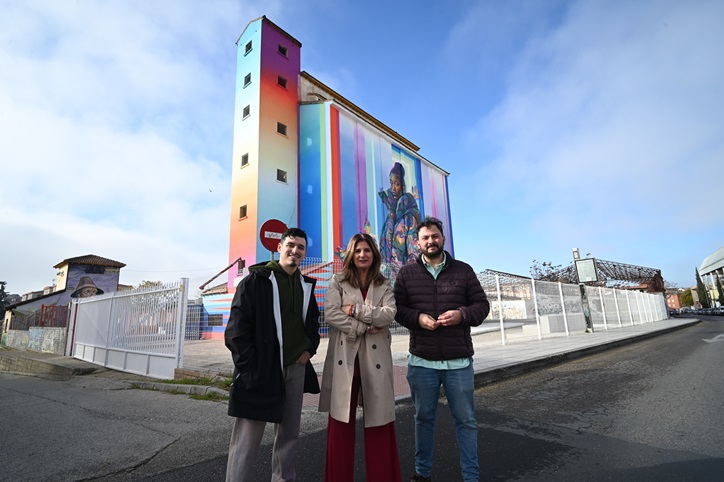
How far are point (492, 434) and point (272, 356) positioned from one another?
2407 millimetres

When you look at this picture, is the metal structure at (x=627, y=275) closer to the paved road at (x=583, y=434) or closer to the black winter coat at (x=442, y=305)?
the paved road at (x=583, y=434)

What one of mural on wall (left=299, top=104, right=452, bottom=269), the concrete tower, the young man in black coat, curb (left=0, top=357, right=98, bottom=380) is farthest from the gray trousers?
mural on wall (left=299, top=104, right=452, bottom=269)

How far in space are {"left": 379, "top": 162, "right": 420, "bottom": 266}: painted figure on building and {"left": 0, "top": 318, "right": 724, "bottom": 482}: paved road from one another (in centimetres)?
1574

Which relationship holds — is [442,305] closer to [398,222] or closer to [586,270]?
[586,270]

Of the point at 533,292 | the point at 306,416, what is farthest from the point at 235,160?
the point at 306,416

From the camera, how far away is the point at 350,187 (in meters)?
19.5

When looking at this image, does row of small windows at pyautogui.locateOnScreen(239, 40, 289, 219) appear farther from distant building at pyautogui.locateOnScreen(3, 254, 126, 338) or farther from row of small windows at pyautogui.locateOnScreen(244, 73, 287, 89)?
distant building at pyautogui.locateOnScreen(3, 254, 126, 338)

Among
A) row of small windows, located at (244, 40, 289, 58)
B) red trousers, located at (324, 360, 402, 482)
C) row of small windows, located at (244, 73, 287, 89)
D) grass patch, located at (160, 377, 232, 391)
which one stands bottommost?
grass patch, located at (160, 377, 232, 391)

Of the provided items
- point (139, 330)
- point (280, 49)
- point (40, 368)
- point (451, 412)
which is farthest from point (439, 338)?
point (280, 49)

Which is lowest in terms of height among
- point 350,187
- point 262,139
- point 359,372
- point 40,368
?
point 40,368

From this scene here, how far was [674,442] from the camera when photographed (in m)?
3.03

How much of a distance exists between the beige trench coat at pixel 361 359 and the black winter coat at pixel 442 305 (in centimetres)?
29

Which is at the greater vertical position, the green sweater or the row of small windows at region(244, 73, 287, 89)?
the row of small windows at region(244, 73, 287, 89)

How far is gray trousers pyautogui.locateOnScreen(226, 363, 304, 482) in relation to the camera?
2104 millimetres
